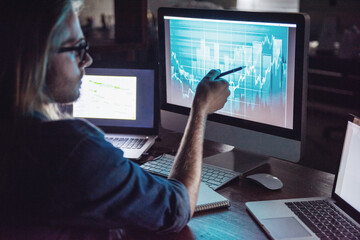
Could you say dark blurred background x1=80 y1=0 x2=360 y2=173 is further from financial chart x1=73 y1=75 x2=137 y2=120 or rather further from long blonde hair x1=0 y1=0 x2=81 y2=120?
long blonde hair x1=0 y1=0 x2=81 y2=120

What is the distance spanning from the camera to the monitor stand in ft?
4.75

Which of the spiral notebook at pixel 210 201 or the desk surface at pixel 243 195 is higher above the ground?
the spiral notebook at pixel 210 201

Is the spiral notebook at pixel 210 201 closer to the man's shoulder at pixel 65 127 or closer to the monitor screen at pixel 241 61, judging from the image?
the monitor screen at pixel 241 61

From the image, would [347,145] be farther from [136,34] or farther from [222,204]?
[136,34]

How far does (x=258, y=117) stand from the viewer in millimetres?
1395

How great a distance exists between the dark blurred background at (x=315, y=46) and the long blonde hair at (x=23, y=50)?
35.3 inches

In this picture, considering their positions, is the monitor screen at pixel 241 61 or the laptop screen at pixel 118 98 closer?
the monitor screen at pixel 241 61

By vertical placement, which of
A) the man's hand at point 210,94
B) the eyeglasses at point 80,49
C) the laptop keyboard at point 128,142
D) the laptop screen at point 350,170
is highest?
the eyeglasses at point 80,49

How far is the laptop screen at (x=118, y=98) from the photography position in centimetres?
168

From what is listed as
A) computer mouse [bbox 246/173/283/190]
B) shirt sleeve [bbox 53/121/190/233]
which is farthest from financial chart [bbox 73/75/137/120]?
shirt sleeve [bbox 53/121/190/233]

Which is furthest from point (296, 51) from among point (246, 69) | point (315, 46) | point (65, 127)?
point (315, 46)

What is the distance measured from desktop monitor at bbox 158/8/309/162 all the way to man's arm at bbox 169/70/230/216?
0.14 metres

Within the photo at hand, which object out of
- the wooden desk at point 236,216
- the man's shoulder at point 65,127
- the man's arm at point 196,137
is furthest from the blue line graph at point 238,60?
the man's shoulder at point 65,127

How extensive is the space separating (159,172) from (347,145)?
0.61 m
